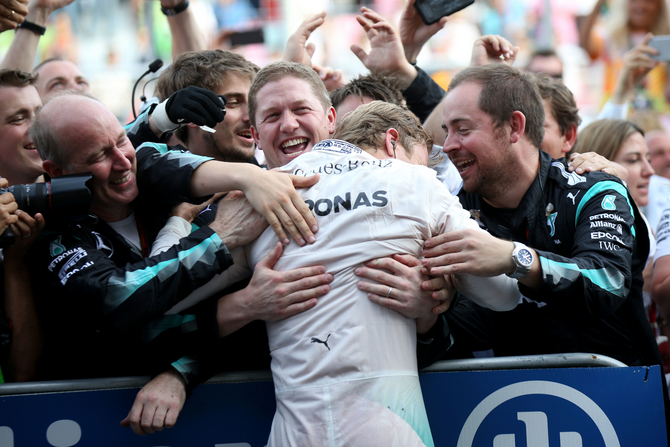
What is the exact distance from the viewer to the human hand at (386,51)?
151 inches

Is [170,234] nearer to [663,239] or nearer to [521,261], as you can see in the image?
[521,261]

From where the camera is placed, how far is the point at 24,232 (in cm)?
224

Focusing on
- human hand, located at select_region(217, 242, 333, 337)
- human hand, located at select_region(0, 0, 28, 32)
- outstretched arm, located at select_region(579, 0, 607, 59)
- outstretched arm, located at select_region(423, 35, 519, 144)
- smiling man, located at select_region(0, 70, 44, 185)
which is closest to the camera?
human hand, located at select_region(217, 242, 333, 337)

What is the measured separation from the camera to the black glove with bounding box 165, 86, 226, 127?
2596mm

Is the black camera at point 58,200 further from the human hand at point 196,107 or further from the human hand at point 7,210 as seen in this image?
the human hand at point 196,107

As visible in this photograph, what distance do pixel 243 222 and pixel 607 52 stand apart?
1176 centimetres

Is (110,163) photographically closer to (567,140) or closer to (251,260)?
(251,260)

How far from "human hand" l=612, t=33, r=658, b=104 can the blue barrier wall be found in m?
3.65

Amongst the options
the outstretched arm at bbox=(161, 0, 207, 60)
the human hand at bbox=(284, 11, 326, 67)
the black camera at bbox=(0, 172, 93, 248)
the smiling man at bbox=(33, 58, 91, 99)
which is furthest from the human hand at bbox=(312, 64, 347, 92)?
the black camera at bbox=(0, 172, 93, 248)

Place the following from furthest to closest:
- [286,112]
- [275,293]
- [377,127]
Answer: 1. [286,112]
2. [377,127]
3. [275,293]

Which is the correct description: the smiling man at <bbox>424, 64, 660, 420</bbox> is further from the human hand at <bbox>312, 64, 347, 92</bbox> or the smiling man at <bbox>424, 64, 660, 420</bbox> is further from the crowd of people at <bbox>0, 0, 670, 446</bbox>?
the human hand at <bbox>312, 64, 347, 92</bbox>

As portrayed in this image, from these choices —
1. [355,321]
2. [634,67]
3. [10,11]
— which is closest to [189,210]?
[355,321]

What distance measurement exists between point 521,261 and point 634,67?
3863 millimetres

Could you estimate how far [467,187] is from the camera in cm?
306
